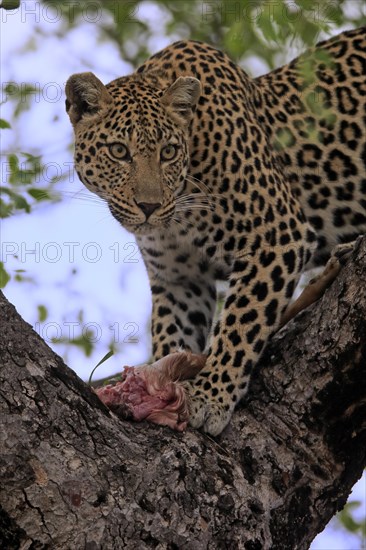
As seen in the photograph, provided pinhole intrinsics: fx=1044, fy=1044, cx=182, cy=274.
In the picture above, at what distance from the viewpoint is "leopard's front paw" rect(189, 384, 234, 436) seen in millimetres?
5611

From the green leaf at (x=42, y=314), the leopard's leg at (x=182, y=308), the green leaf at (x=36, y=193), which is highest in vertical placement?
the green leaf at (x=36, y=193)

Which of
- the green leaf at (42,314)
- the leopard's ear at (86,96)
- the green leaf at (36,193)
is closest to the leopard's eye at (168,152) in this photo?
the leopard's ear at (86,96)

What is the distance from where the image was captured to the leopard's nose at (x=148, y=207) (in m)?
6.73

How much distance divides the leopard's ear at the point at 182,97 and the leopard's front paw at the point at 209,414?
213cm

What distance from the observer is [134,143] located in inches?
273

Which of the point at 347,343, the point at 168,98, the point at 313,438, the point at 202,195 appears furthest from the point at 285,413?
the point at 168,98

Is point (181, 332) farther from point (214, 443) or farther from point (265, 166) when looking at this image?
point (214, 443)

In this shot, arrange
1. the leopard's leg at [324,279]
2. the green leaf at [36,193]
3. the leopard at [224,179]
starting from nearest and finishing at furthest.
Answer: the leopard's leg at [324,279], the leopard at [224,179], the green leaf at [36,193]

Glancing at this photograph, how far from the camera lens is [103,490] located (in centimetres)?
477

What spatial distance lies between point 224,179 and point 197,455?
226 centimetres

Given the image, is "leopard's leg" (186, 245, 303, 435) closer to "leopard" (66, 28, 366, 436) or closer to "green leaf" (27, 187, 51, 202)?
"leopard" (66, 28, 366, 436)

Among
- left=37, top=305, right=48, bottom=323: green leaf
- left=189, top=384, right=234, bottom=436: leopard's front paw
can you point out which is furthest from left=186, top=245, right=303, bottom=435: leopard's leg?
left=37, top=305, right=48, bottom=323: green leaf

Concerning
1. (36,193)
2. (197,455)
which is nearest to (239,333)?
(197,455)

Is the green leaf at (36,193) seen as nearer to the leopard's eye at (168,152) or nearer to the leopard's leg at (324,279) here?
the leopard's eye at (168,152)
